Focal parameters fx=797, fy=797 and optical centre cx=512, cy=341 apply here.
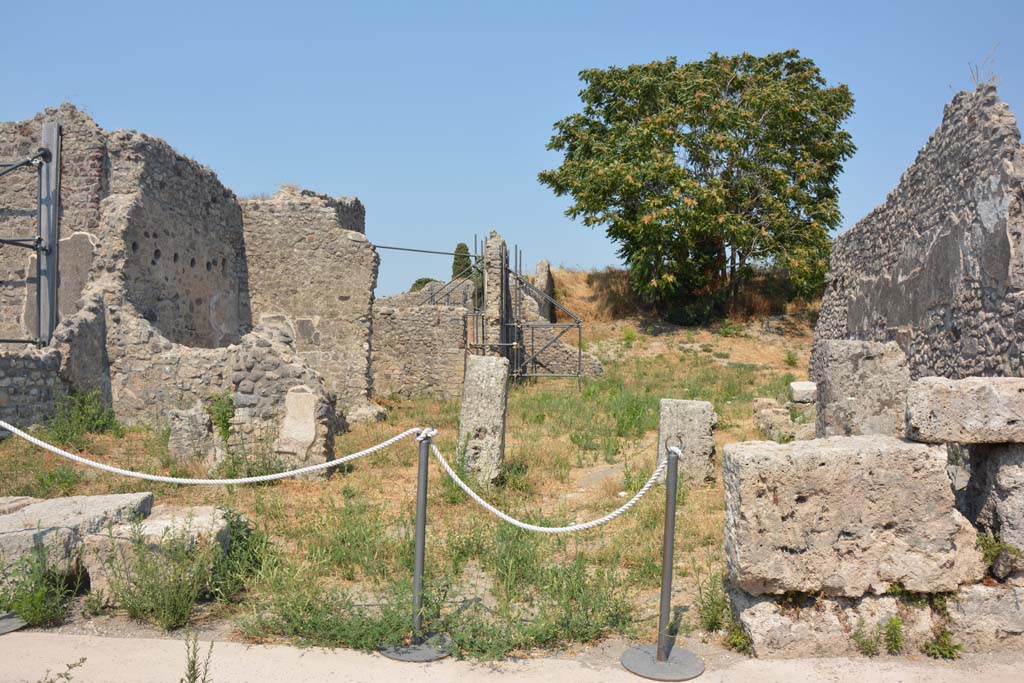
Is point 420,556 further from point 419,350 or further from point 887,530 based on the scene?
point 419,350

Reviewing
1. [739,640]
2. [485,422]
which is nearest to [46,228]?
[485,422]

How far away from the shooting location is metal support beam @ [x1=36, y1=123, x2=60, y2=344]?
39.1 ft

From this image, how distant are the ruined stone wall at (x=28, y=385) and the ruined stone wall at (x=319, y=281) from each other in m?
4.77

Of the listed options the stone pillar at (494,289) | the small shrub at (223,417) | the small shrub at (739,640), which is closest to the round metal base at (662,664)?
the small shrub at (739,640)

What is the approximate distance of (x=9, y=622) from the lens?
452cm

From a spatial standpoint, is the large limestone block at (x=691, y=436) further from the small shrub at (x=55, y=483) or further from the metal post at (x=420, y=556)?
the small shrub at (x=55, y=483)

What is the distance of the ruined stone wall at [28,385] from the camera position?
976 cm

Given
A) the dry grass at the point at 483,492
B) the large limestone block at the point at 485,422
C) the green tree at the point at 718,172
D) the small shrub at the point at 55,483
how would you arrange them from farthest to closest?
the green tree at the point at 718,172, the large limestone block at the point at 485,422, the small shrub at the point at 55,483, the dry grass at the point at 483,492

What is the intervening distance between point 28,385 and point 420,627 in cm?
807

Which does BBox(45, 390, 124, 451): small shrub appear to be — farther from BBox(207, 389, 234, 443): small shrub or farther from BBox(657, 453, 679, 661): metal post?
BBox(657, 453, 679, 661): metal post

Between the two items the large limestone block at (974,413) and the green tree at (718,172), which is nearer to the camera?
the large limestone block at (974,413)

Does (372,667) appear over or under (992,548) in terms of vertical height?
under

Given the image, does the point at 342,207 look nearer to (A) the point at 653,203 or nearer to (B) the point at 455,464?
(B) the point at 455,464

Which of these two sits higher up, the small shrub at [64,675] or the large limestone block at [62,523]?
the large limestone block at [62,523]
